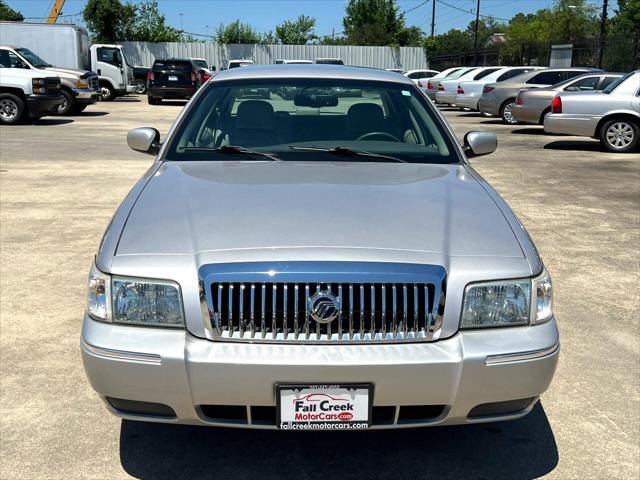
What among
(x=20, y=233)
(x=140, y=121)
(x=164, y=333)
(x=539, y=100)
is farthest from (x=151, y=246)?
(x=140, y=121)

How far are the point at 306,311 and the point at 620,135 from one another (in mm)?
12530

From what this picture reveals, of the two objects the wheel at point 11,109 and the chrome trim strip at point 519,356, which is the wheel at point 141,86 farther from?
the chrome trim strip at point 519,356

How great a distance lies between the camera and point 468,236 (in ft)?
9.41

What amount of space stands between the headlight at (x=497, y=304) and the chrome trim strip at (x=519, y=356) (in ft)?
0.41

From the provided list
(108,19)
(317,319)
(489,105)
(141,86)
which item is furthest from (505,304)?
(108,19)

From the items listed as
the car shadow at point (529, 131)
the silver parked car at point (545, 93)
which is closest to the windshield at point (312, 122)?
the silver parked car at point (545, 93)

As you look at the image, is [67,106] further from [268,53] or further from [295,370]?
[268,53]

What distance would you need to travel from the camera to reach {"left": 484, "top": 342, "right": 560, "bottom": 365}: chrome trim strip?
102 inches

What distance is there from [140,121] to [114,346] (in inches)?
705

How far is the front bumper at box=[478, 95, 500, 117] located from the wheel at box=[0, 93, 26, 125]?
40.2 ft

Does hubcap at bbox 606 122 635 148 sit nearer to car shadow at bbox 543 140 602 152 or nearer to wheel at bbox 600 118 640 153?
wheel at bbox 600 118 640 153

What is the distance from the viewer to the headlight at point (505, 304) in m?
2.65

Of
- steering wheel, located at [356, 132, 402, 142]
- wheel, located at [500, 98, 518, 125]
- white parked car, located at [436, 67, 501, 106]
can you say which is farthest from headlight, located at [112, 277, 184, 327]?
white parked car, located at [436, 67, 501, 106]

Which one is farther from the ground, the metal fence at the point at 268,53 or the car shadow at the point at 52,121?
the metal fence at the point at 268,53
